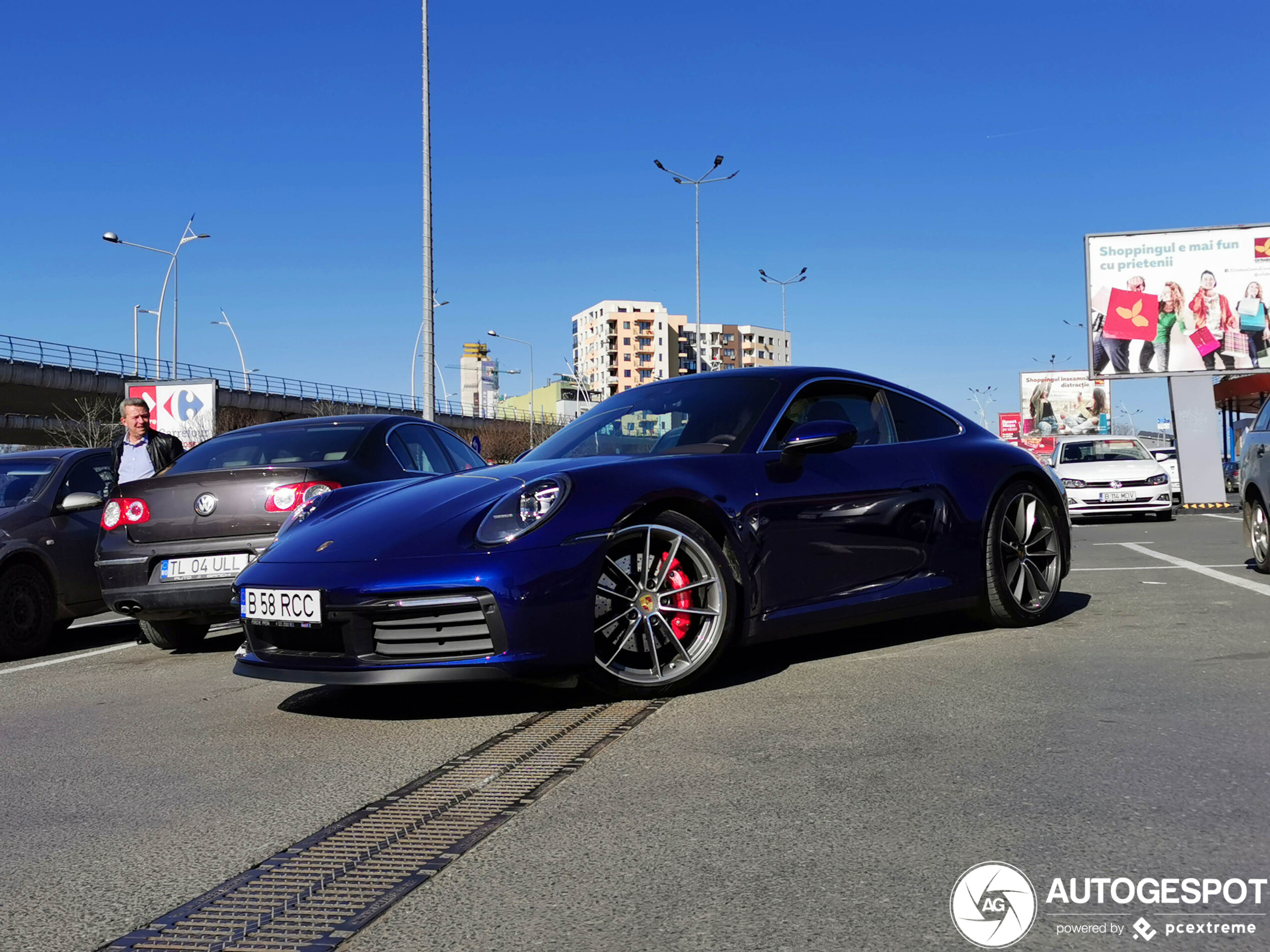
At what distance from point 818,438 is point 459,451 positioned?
407 centimetres

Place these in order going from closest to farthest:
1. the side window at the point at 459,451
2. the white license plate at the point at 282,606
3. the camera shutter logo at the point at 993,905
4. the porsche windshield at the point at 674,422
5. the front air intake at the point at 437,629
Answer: the camera shutter logo at the point at 993,905 → the front air intake at the point at 437,629 → the white license plate at the point at 282,606 → the porsche windshield at the point at 674,422 → the side window at the point at 459,451

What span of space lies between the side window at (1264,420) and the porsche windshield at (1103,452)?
11.0 meters

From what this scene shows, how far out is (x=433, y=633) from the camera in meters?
4.30

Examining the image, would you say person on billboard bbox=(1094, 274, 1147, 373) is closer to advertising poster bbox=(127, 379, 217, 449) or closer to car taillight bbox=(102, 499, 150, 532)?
advertising poster bbox=(127, 379, 217, 449)

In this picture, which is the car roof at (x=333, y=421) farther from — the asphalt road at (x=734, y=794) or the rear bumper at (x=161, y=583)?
the asphalt road at (x=734, y=794)

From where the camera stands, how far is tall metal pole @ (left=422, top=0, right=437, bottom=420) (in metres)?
20.2

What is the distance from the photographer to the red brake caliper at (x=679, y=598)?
479cm

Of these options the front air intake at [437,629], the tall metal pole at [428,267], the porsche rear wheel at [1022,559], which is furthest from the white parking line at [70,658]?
the tall metal pole at [428,267]

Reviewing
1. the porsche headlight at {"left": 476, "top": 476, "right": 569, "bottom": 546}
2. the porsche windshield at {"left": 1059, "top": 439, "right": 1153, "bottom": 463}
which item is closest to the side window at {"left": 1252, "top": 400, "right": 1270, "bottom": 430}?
the porsche headlight at {"left": 476, "top": 476, "right": 569, "bottom": 546}

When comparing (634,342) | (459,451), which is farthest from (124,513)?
(634,342)

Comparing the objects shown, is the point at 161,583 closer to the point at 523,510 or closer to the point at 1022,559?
the point at 523,510

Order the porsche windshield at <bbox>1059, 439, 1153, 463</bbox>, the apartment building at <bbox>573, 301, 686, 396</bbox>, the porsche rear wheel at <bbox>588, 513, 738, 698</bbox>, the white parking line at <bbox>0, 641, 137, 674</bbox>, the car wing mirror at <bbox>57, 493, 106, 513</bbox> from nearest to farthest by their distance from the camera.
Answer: the porsche rear wheel at <bbox>588, 513, 738, 698</bbox>, the white parking line at <bbox>0, 641, 137, 674</bbox>, the car wing mirror at <bbox>57, 493, 106, 513</bbox>, the porsche windshield at <bbox>1059, 439, 1153, 463</bbox>, the apartment building at <bbox>573, 301, 686, 396</bbox>

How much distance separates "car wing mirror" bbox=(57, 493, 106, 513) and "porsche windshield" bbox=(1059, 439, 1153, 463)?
17.1m

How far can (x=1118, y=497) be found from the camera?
65.6 feet
